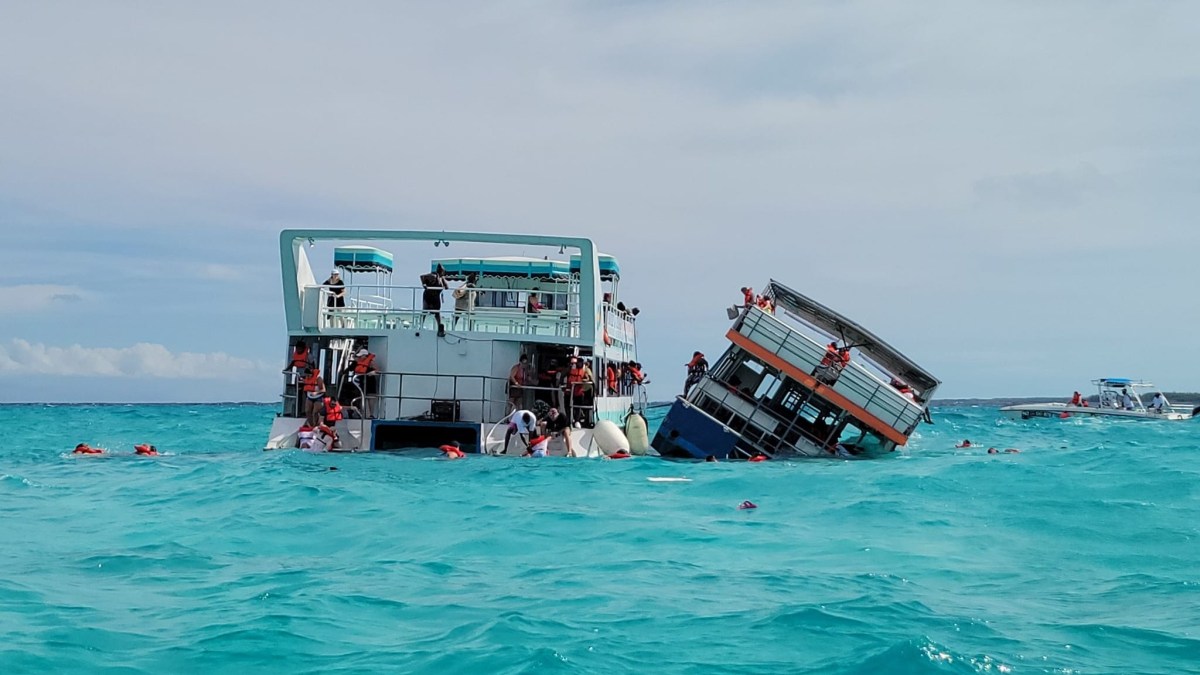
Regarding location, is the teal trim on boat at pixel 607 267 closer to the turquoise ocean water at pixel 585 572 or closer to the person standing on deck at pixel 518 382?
the person standing on deck at pixel 518 382

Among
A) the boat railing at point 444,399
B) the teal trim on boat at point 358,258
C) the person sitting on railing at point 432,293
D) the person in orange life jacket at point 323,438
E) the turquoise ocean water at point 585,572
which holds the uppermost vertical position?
the teal trim on boat at point 358,258

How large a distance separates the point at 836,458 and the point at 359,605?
19465 millimetres

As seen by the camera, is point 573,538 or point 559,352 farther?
point 559,352

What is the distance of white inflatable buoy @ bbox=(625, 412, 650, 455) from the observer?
89.7 feet

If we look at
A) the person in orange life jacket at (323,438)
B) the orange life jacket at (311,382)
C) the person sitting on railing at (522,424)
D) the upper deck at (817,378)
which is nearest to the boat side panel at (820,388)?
the upper deck at (817,378)

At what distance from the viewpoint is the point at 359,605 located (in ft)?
32.1

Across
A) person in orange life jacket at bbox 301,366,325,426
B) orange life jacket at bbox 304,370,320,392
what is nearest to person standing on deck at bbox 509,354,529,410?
person in orange life jacket at bbox 301,366,325,426

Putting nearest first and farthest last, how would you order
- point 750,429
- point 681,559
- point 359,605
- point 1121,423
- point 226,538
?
point 359,605
point 681,559
point 226,538
point 750,429
point 1121,423

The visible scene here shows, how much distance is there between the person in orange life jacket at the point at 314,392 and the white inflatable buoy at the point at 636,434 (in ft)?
24.3

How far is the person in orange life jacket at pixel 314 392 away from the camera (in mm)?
24852

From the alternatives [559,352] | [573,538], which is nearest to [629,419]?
[559,352]

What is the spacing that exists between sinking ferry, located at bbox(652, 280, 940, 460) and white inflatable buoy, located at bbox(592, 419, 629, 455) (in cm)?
139

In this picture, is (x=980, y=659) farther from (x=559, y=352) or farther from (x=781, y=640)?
(x=559, y=352)

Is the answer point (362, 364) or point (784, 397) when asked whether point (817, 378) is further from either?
point (362, 364)
